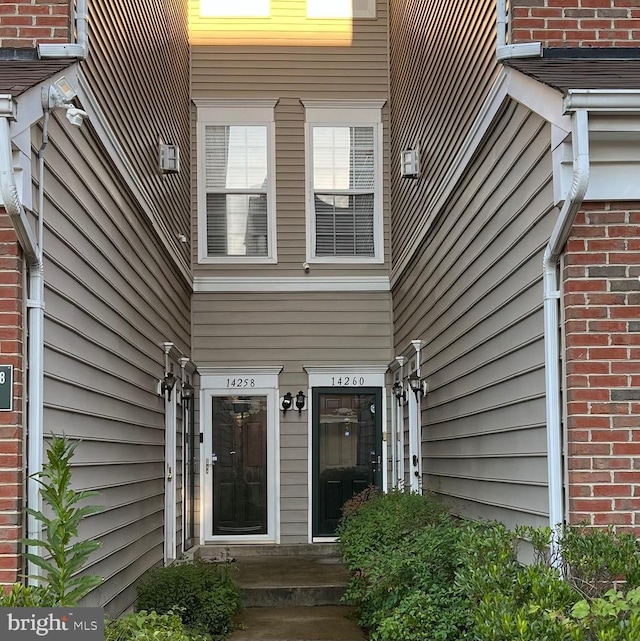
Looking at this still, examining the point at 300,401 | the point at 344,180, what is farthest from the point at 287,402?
the point at 344,180

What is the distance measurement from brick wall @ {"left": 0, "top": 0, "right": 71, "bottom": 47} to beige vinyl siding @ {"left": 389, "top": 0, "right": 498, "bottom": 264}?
8.32 ft

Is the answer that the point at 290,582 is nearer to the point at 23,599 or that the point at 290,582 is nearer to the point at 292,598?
the point at 292,598

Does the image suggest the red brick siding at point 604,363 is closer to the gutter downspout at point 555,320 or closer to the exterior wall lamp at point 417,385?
the gutter downspout at point 555,320

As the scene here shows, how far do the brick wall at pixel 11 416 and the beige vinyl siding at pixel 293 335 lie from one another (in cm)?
703

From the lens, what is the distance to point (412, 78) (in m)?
9.38

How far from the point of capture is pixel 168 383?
852 centimetres

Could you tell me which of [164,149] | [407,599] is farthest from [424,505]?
[164,149]

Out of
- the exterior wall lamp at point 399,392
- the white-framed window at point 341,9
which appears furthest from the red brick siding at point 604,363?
the white-framed window at point 341,9

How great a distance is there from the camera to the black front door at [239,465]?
11.0 metres

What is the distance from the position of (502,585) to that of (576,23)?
3.08 m

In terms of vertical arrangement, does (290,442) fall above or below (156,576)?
above

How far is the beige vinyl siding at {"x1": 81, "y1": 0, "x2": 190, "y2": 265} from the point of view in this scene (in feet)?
19.5

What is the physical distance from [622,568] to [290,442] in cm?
767

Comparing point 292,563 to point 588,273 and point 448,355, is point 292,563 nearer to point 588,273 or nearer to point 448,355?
point 448,355
